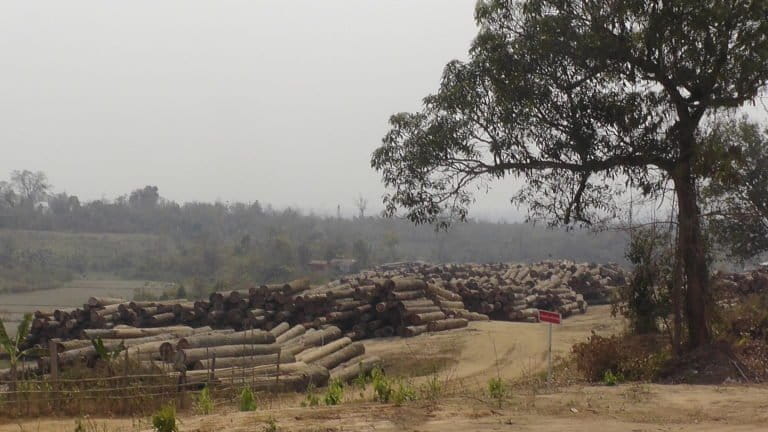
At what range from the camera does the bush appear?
1198 cm

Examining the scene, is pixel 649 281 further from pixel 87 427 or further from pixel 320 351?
pixel 87 427

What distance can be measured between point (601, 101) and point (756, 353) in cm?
479

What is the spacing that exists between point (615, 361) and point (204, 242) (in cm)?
5151

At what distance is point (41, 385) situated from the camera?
10750 mm

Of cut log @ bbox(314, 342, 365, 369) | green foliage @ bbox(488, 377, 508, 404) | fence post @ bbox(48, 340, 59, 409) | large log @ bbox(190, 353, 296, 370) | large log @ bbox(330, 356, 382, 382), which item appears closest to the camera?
green foliage @ bbox(488, 377, 508, 404)

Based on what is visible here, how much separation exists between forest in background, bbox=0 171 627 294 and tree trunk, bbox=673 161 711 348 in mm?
25913

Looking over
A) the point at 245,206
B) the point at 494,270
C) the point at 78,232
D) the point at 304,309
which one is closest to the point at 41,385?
the point at 304,309

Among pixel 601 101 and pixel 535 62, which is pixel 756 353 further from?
pixel 535 62

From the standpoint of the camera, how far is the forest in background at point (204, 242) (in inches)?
1993

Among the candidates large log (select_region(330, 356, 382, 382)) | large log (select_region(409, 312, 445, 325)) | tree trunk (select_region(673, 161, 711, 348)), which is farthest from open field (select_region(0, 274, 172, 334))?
tree trunk (select_region(673, 161, 711, 348))

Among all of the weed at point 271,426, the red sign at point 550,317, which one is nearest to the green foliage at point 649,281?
the red sign at point 550,317

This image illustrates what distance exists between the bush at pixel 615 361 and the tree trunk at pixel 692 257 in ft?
2.31

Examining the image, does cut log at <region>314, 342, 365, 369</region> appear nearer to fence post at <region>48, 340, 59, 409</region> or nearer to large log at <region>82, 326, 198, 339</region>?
large log at <region>82, 326, 198, 339</region>

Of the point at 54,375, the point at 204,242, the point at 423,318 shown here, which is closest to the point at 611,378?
the point at 54,375
